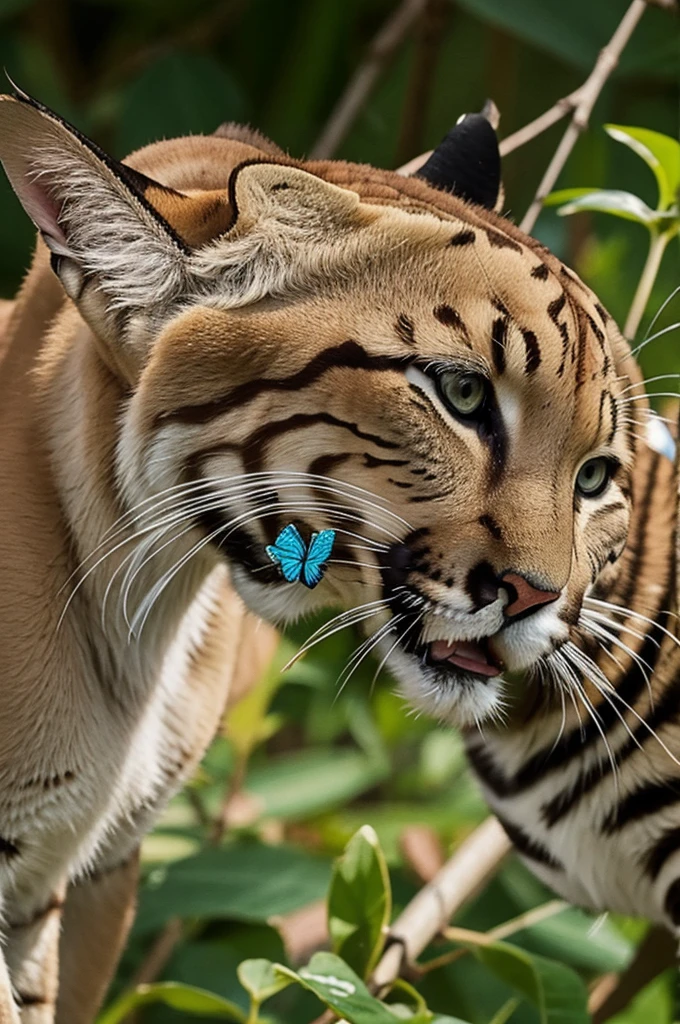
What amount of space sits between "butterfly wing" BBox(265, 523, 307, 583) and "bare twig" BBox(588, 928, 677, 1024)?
115cm

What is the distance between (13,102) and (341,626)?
630mm

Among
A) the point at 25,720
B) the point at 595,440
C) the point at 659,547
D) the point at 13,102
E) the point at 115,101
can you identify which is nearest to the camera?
the point at 13,102

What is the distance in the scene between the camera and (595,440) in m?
1.58

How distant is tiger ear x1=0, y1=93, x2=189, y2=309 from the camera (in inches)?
59.0

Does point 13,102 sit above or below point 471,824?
above

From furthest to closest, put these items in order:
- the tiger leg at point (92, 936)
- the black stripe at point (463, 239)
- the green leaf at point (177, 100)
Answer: the green leaf at point (177, 100) → the tiger leg at point (92, 936) → the black stripe at point (463, 239)

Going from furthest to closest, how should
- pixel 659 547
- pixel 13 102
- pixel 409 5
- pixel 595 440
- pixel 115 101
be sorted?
pixel 115 101 → pixel 409 5 → pixel 659 547 → pixel 595 440 → pixel 13 102

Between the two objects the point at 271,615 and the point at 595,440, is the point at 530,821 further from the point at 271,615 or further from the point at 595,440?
the point at 595,440

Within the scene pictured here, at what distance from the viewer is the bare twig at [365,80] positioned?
2.84 meters

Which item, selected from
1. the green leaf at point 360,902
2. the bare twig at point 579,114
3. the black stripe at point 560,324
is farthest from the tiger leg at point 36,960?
the bare twig at point 579,114

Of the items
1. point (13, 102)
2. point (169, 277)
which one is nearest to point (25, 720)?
point (169, 277)

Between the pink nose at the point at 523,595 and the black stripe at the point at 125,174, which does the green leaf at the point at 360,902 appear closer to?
the pink nose at the point at 523,595

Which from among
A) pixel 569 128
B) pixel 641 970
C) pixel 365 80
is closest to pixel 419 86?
pixel 365 80

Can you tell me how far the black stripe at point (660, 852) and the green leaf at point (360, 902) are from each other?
35 cm
